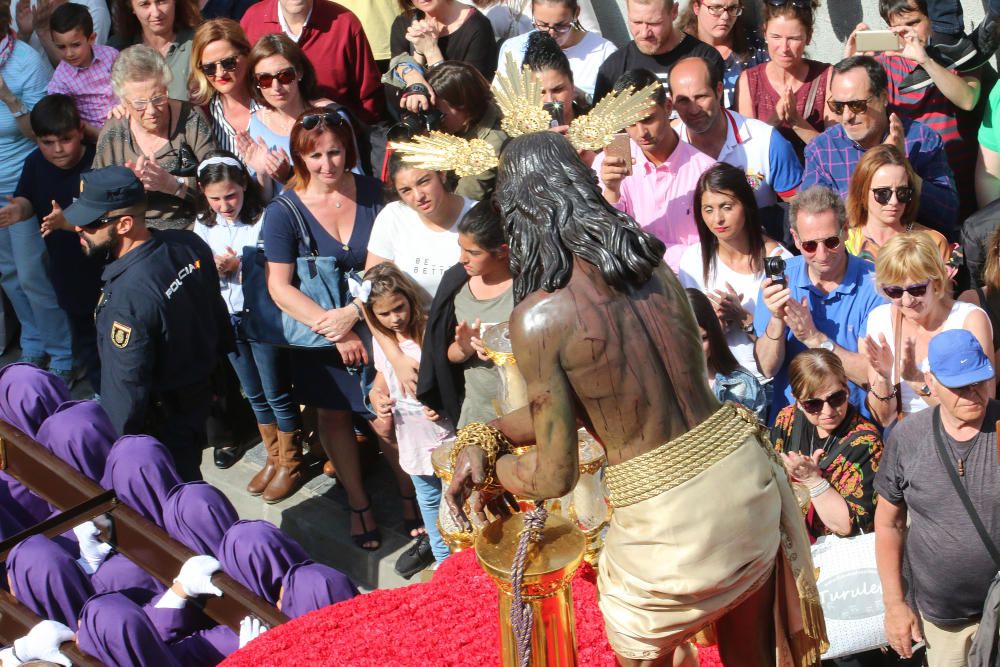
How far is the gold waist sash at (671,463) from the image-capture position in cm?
276

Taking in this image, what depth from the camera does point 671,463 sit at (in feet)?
9.06

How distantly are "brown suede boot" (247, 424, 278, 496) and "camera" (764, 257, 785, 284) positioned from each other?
285 centimetres

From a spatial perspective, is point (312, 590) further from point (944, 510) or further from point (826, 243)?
point (826, 243)

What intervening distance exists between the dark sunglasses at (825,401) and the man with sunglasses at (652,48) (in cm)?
223

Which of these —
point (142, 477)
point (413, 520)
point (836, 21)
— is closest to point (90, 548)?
point (142, 477)

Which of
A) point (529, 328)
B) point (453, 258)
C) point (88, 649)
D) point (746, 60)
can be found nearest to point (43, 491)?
point (88, 649)

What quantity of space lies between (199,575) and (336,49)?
12.0ft

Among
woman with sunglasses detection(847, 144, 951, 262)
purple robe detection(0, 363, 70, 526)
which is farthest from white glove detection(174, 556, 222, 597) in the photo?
woman with sunglasses detection(847, 144, 951, 262)

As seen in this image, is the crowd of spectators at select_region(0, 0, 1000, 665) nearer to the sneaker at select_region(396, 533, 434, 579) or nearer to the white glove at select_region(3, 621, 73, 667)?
the sneaker at select_region(396, 533, 434, 579)

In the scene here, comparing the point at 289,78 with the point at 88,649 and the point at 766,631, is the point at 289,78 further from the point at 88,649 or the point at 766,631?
the point at 766,631

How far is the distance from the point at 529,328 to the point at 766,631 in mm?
920

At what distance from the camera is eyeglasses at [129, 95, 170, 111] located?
21.3 feet

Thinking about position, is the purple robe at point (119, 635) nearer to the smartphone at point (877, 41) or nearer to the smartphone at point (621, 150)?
the smartphone at point (621, 150)

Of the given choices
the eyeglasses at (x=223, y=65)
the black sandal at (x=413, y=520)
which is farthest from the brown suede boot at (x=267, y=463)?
the eyeglasses at (x=223, y=65)
